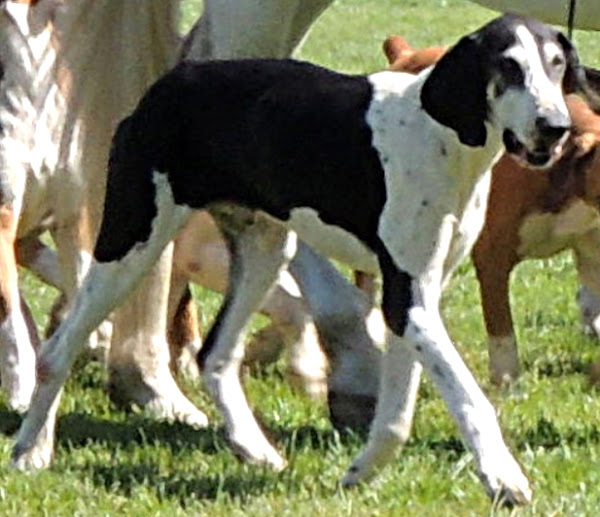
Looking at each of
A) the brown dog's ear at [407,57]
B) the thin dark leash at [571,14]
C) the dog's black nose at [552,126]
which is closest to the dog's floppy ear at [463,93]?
the dog's black nose at [552,126]

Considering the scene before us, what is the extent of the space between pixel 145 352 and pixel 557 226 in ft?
4.44

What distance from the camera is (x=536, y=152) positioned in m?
4.94

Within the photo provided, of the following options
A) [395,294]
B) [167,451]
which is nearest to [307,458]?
[167,451]

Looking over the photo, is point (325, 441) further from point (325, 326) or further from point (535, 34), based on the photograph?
point (535, 34)

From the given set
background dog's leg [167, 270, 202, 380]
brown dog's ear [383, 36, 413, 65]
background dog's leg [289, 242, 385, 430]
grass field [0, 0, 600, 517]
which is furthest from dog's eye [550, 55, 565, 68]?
brown dog's ear [383, 36, 413, 65]

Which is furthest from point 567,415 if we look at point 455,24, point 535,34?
point 455,24

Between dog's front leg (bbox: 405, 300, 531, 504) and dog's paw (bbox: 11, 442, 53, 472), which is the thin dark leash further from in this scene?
dog's paw (bbox: 11, 442, 53, 472)

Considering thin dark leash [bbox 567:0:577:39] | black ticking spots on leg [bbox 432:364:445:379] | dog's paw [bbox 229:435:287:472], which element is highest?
thin dark leash [bbox 567:0:577:39]

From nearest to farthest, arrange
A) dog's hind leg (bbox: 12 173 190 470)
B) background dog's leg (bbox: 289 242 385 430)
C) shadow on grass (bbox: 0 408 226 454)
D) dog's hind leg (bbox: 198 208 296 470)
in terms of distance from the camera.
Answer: dog's hind leg (bbox: 12 173 190 470) → dog's hind leg (bbox: 198 208 296 470) → shadow on grass (bbox: 0 408 226 454) → background dog's leg (bbox: 289 242 385 430)

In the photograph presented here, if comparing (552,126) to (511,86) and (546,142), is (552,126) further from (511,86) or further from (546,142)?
(511,86)

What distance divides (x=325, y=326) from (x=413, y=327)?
4.13 feet

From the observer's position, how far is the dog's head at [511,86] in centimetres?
494

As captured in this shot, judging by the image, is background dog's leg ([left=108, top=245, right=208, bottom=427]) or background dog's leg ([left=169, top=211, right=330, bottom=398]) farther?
background dog's leg ([left=169, top=211, right=330, bottom=398])

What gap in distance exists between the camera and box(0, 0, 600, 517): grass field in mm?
5398
